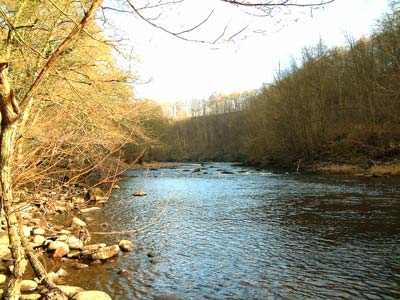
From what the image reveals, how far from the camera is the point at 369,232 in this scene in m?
9.40

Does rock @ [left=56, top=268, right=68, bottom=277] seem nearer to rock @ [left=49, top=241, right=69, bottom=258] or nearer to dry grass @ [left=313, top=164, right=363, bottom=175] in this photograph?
rock @ [left=49, top=241, right=69, bottom=258]

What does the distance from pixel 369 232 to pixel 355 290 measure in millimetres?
4041

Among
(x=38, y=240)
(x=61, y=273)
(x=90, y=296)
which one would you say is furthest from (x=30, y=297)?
(x=38, y=240)

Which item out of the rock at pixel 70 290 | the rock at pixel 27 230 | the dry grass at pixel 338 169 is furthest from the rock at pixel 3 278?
the dry grass at pixel 338 169

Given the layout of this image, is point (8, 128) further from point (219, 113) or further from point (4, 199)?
point (219, 113)

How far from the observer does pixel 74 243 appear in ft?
28.3

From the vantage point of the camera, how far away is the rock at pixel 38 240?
342 inches

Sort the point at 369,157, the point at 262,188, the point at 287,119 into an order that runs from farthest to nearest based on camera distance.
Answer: the point at 287,119, the point at 369,157, the point at 262,188

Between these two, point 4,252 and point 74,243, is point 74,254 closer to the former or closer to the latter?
point 74,243

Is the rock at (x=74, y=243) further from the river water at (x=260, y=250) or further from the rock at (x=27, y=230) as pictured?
the rock at (x=27, y=230)

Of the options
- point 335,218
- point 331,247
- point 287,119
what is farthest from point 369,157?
point 331,247

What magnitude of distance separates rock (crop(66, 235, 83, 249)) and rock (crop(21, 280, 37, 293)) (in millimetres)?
2524

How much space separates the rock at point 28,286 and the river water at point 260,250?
2.86 feet

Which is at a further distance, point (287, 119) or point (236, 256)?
point (287, 119)
